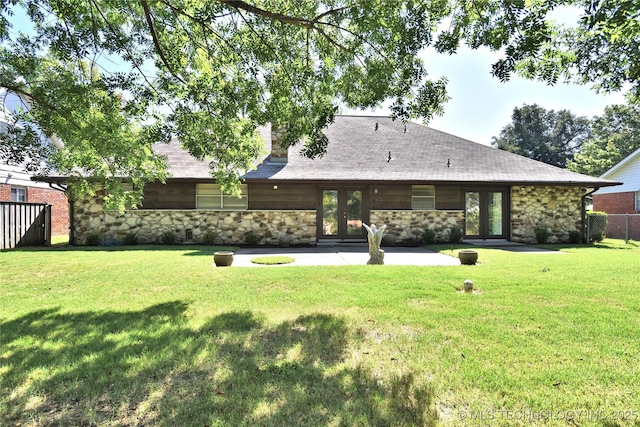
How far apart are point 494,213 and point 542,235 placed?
6.67ft

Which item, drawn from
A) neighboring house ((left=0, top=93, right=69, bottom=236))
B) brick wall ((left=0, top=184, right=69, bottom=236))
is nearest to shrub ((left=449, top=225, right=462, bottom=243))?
neighboring house ((left=0, top=93, right=69, bottom=236))

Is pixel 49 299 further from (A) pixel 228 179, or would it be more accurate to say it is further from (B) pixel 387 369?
(B) pixel 387 369

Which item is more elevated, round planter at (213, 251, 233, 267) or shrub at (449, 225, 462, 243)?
shrub at (449, 225, 462, 243)

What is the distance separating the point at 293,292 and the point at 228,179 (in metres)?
3.60

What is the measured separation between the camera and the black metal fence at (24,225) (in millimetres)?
11797

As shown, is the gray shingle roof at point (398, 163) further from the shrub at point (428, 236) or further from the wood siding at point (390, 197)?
the shrub at point (428, 236)

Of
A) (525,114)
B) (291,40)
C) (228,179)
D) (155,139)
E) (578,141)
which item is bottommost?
(228,179)

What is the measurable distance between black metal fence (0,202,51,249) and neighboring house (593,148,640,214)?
94.3 ft

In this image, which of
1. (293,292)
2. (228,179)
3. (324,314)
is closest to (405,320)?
(324,314)

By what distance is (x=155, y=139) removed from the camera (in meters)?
7.02

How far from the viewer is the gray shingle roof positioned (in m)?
13.6

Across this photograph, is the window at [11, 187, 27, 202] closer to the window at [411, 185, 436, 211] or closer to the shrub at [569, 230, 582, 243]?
the window at [411, 185, 436, 211]

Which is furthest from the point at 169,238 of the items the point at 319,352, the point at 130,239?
the point at 319,352

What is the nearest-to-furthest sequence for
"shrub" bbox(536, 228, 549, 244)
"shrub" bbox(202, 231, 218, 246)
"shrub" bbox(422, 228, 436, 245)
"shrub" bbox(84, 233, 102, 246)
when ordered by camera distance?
1. "shrub" bbox(84, 233, 102, 246)
2. "shrub" bbox(202, 231, 218, 246)
3. "shrub" bbox(422, 228, 436, 245)
4. "shrub" bbox(536, 228, 549, 244)
